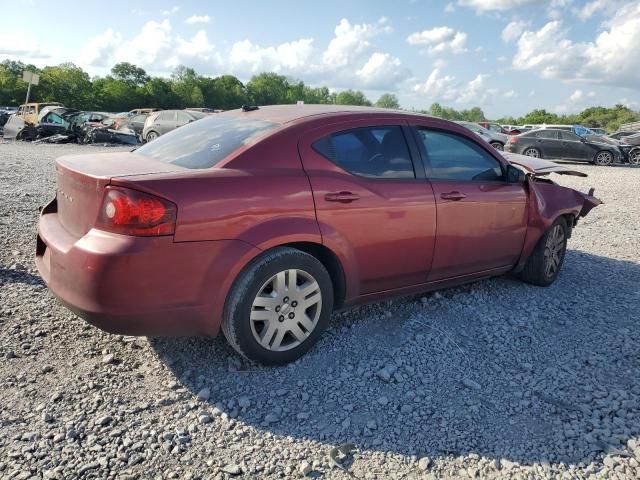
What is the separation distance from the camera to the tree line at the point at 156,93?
6806 centimetres

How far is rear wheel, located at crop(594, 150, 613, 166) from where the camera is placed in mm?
20438

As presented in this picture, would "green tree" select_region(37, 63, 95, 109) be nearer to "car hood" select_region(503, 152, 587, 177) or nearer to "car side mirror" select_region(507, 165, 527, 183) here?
"car hood" select_region(503, 152, 587, 177)

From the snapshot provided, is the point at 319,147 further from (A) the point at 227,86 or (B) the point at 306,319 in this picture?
(A) the point at 227,86

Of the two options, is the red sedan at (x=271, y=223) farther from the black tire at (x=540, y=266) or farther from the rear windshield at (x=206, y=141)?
the black tire at (x=540, y=266)

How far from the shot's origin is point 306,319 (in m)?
3.38

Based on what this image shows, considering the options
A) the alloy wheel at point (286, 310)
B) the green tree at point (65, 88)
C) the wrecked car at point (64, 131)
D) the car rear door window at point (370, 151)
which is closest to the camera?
the alloy wheel at point (286, 310)

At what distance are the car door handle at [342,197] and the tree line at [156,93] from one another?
134 feet

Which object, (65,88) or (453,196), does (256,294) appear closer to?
(453,196)

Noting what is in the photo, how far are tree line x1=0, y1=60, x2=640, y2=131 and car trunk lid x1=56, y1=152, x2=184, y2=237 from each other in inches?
1623

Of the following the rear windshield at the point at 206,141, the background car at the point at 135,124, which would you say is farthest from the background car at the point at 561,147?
the rear windshield at the point at 206,141

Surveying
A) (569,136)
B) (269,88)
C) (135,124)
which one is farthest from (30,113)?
(269,88)

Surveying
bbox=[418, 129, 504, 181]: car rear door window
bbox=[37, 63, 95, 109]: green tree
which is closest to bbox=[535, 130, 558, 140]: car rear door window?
bbox=[418, 129, 504, 181]: car rear door window

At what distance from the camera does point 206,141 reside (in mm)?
3578

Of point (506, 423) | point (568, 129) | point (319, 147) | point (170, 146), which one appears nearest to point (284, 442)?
point (506, 423)
